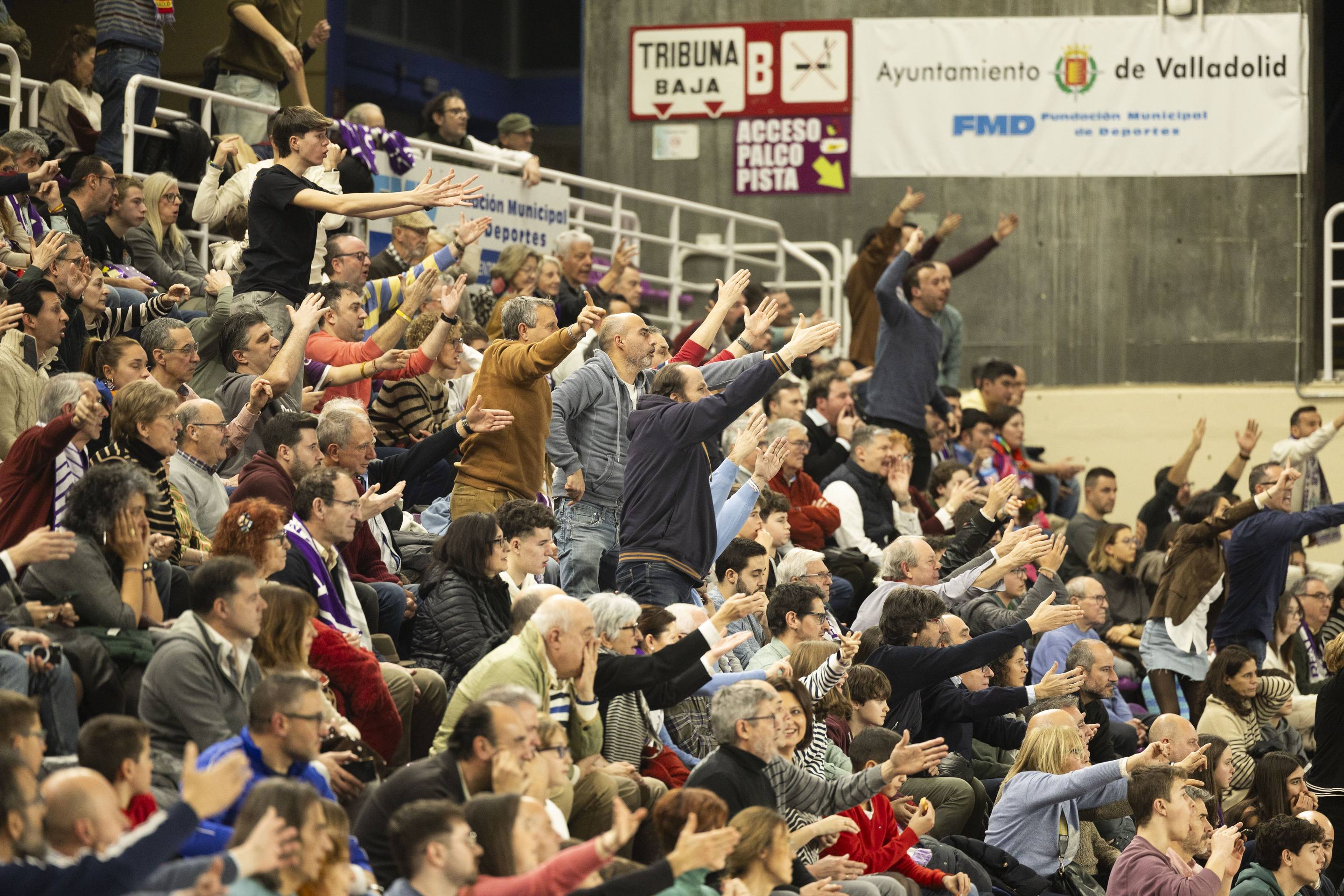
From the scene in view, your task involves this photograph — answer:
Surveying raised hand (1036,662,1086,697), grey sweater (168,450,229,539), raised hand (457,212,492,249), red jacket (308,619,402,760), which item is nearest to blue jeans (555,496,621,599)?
raised hand (457,212,492,249)

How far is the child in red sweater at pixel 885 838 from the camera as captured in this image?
6.58 metres

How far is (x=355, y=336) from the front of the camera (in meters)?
8.63

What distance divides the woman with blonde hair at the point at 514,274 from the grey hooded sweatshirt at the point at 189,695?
225 inches

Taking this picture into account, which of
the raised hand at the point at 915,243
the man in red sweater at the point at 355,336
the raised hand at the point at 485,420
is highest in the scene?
the raised hand at the point at 915,243

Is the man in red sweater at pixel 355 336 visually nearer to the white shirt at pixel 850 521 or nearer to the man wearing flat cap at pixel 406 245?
the man wearing flat cap at pixel 406 245

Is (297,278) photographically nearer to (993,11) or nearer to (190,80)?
(190,80)

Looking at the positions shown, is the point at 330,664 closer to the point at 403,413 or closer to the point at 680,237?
the point at 403,413

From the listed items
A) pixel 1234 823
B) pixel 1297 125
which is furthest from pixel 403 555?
pixel 1297 125

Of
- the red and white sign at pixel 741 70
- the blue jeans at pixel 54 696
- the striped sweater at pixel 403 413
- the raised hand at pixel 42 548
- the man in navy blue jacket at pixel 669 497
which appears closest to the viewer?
the blue jeans at pixel 54 696

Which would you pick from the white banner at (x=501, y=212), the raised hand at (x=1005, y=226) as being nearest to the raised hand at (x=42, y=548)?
the white banner at (x=501, y=212)

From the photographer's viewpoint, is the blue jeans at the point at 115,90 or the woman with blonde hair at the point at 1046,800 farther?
the blue jeans at the point at 115,90

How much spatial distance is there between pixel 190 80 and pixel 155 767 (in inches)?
438

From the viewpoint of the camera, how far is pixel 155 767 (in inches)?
196

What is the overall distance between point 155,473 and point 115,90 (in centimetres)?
439
